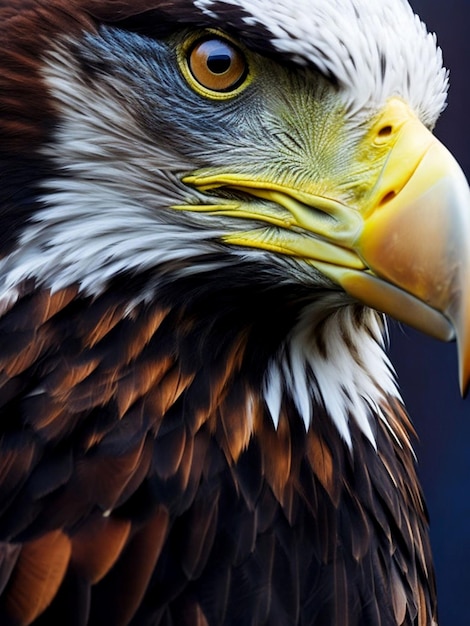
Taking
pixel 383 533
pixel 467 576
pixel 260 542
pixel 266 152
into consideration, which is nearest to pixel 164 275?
pixel 266 152

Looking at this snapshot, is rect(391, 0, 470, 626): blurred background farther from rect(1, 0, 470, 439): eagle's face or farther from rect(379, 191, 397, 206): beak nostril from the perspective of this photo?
rect(379, 191, 397, 206): beak nostril

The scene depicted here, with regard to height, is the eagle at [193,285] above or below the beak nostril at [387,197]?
below

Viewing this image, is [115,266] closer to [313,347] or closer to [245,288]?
[245,288]

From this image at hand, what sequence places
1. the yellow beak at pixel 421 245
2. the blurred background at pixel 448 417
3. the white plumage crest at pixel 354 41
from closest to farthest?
the yellow beak at pixel 421 245 < the white plumage crest at pixel 354 41 < the blurred background at pixel 448 417

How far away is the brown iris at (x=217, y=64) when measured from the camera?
1268mm

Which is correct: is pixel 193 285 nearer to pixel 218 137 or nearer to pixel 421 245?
pixel 218 137

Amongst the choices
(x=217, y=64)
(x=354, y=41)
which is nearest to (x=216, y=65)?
(x=217, y=64)

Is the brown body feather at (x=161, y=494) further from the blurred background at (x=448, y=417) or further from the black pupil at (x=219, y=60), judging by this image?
the blurred background at (x=448, y=417)

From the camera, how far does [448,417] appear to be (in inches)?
116

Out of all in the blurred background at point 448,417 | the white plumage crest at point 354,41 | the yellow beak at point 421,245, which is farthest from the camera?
the blurred background at point 448,417

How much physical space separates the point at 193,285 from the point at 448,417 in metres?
1.78

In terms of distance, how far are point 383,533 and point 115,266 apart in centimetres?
50

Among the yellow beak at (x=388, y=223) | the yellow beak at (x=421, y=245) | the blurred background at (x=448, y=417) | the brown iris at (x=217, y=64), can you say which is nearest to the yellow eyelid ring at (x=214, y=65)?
the brown iris at (x=217, y=64)

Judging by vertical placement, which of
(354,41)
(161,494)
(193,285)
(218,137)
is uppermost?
(354,41)
